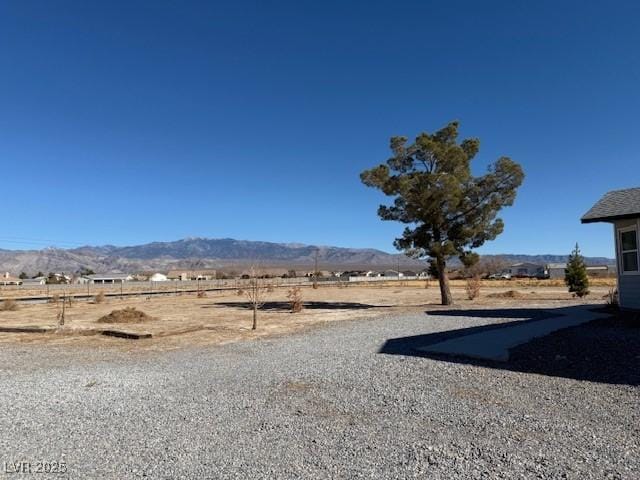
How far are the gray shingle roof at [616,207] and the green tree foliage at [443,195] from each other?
23.1 feet

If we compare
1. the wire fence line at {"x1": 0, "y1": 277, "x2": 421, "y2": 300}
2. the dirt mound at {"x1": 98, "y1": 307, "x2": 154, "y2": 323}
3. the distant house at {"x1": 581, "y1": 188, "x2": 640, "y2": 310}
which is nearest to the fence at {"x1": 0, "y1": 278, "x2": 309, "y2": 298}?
the wire fence line at {"x1": 0, "y1": 277, "x2": 421, "y2": 300}

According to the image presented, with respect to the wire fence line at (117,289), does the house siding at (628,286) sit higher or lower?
higher

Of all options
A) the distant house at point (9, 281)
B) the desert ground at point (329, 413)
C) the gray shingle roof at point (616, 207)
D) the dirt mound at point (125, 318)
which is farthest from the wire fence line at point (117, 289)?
the desert ground at point (329, 413)

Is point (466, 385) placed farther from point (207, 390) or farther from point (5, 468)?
point (5, 468)

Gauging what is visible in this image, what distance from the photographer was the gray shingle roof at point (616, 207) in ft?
47.1

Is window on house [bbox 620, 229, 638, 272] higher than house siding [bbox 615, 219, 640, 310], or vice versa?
window on house [bbox 620, 229, 638, 272]

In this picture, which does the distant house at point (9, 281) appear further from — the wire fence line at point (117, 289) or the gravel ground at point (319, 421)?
the gravel ground at point (319, 421)

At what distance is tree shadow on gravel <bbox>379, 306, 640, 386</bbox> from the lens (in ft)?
25.9

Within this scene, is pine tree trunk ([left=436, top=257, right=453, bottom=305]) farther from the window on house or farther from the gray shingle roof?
the window on house

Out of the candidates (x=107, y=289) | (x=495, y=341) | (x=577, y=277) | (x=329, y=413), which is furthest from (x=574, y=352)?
(x=107, y=289)

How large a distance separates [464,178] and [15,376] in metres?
19.4

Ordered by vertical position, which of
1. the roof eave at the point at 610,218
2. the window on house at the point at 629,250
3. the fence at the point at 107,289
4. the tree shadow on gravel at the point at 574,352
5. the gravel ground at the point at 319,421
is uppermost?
the roof eave at the point at 610,218

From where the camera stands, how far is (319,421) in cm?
584

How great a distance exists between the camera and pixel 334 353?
10602 mm
